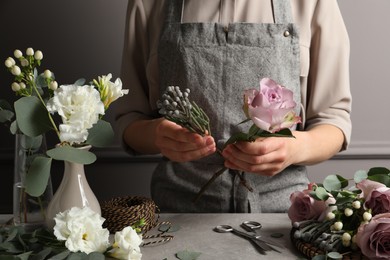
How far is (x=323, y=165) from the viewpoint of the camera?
5.71 feet

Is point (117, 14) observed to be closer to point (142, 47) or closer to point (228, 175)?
point (142, 47)

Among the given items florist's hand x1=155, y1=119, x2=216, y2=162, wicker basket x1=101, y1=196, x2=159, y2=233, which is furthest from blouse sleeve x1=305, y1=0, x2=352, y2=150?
wicker basket x1=101, y1=196, x2=159, y2=233

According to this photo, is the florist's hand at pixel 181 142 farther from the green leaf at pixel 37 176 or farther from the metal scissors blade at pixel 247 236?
the green leaf at pixel 37 176

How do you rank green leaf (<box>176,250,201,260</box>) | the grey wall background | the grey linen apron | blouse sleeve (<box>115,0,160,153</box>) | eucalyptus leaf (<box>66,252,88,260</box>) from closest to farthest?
eucalyptus leaf (<box>66,252,88,260</box>) < green leaf (<box>176,250,201,260</box>) < the grey linen apron < blouse sleeve (<box>115,0,160,153</box>) < the grey wall background

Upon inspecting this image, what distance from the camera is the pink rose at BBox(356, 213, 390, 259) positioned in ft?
2.71

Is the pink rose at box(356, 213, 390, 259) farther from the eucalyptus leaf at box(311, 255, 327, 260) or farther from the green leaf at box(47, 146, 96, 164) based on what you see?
the green leaf at box(47, 146, 96, 164)

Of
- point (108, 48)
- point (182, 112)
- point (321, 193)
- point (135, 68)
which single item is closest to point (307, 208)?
point (321, 193)

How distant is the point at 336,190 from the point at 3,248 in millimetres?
527

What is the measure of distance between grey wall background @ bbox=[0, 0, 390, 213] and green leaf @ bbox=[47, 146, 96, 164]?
34.1 inches

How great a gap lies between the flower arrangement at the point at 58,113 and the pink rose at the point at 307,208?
33cm

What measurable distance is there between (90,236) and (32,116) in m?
0.20

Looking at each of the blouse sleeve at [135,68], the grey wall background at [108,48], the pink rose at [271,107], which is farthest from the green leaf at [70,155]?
the grey wall background at [108,48]

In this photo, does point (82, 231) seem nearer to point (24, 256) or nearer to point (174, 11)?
point (24, 256)

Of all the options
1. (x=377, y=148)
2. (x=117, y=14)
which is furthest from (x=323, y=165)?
(x=117, y=14)
